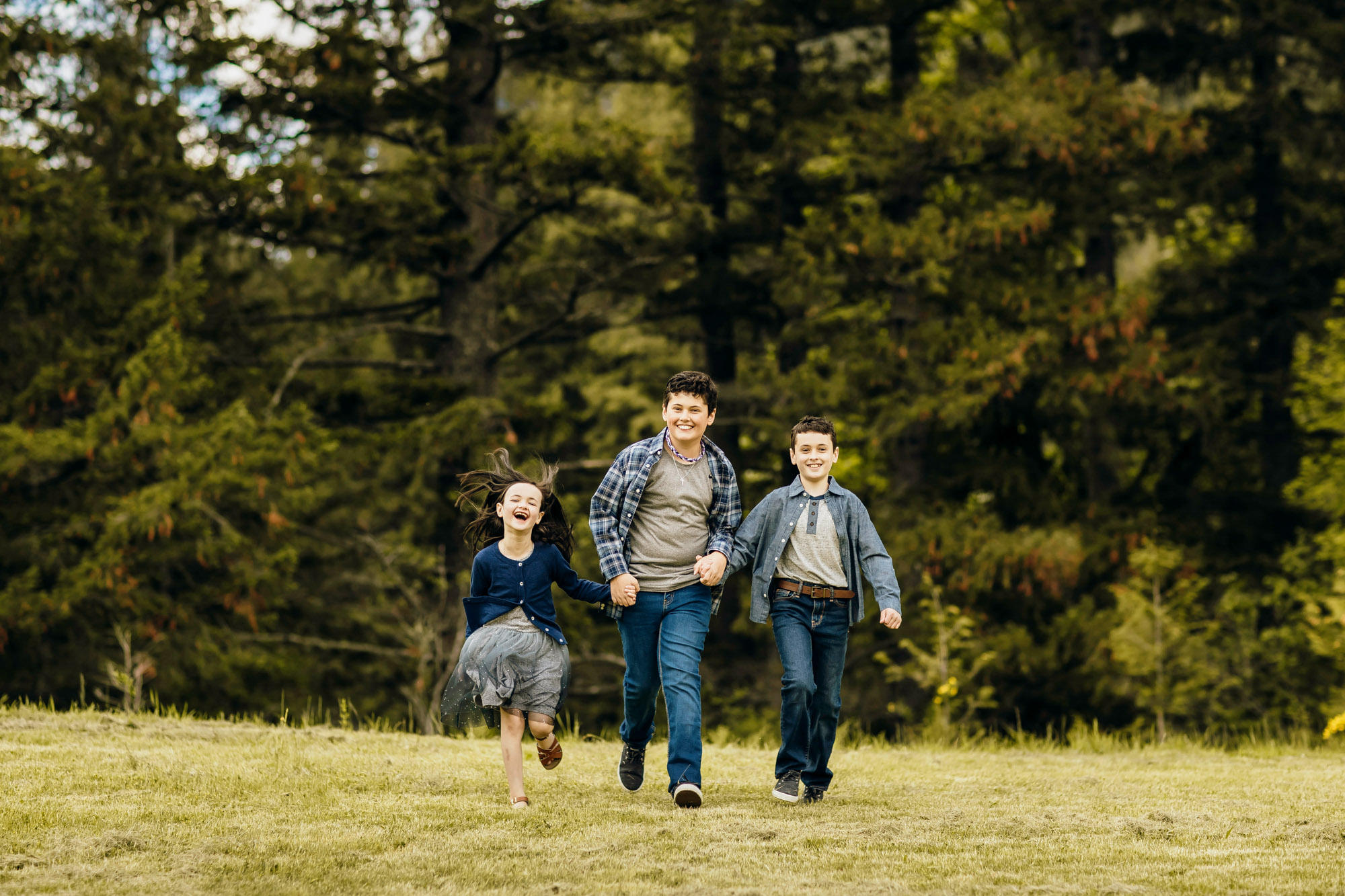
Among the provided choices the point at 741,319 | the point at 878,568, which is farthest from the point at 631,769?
the point at 741,319

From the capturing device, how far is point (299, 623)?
19328mm

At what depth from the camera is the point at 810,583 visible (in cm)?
546

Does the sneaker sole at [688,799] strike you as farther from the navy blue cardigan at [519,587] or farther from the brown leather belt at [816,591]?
the brown leather belt at [816,591]

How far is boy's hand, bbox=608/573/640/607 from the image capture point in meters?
5.36

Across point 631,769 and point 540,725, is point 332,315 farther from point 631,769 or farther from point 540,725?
point 540,725

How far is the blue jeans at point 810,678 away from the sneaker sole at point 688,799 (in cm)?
46

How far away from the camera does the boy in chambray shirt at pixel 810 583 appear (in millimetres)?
5438

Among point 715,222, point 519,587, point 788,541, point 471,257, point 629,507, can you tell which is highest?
point 715,222

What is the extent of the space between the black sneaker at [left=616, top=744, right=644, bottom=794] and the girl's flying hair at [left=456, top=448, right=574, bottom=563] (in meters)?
0.92

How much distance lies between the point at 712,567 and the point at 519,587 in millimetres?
813

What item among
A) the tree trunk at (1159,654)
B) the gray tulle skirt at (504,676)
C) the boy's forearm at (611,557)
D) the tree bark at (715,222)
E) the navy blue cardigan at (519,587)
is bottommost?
the tree trunk at (1159,654)

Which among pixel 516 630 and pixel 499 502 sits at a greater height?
pixel 499 502

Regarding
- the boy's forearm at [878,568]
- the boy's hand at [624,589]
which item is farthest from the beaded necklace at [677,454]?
the boy's forearm at [878,568]

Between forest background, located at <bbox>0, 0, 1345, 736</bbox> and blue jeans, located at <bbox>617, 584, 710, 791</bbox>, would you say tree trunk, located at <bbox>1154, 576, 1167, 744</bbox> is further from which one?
blue jeans, located at <bbox>617, 584, 710, 791</bbox>
